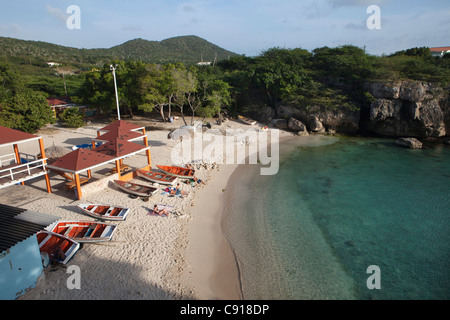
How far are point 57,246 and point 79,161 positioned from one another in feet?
17.7

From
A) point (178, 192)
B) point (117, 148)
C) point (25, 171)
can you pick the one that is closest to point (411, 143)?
point (178, 192)

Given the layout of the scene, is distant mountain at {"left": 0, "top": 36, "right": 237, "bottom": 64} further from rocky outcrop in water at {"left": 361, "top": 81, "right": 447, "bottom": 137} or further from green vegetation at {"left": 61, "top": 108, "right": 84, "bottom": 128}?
rocky outcrop in water at {"left": 361, "top": 81, "right": 447, "bottom": 137}

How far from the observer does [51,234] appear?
11.4 meters

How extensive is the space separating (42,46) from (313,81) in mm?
118579

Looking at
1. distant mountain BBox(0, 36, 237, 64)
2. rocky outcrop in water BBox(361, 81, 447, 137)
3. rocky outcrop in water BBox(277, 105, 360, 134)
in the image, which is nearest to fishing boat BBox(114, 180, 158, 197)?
rocky outcrop in water BBox(277, 105, 360, 134)

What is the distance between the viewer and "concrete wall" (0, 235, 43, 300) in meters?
8.09

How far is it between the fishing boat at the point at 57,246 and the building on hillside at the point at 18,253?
104 cm

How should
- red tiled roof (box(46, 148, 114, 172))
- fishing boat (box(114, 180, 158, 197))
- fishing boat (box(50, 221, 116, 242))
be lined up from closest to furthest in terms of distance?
fishing boat (box(50, 221, 116, 242))
red tiled roof (box(46, 148, 114, 172))
fishing boat (box(114, 180, 158, 197))

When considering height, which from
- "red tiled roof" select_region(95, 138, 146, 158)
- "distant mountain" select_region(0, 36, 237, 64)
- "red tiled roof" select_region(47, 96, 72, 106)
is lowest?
"red tiled roof" select_region(95, 138, 146, 158)

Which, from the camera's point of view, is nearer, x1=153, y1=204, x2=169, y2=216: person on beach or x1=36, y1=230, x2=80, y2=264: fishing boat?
x1=36, y1=230, x2=80, y2=264: fishing boat

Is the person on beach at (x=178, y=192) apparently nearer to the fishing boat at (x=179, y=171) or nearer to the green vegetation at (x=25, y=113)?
the fishing boat at (x=179, y=171)

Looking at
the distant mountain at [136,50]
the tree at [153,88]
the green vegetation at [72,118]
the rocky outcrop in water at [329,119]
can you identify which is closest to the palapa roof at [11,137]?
the tree at [153,88]

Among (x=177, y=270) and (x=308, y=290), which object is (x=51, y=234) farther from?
(x=308, y=290)

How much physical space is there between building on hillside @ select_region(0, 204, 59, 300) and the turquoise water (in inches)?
309
